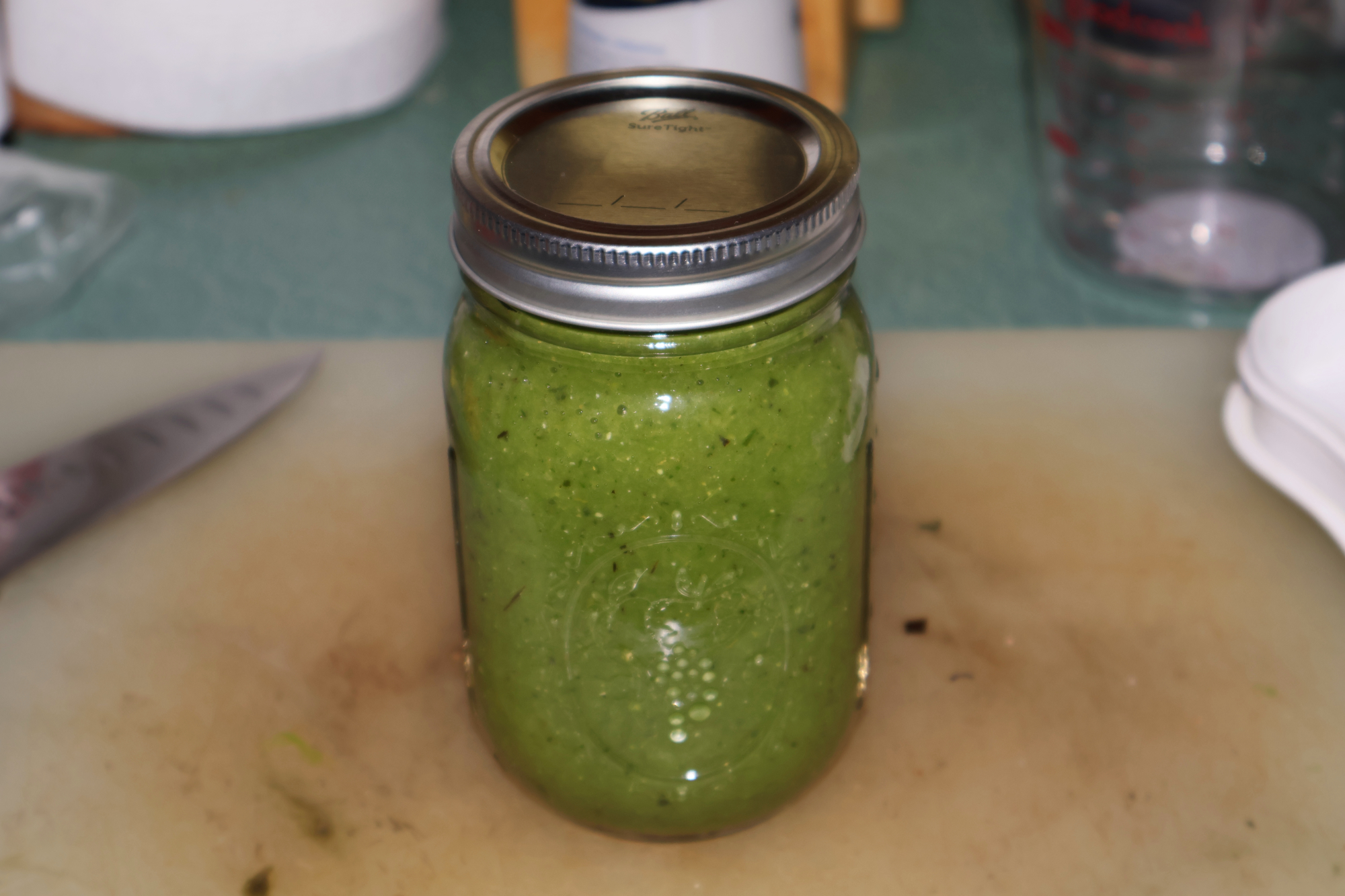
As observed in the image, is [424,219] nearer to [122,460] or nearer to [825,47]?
[825,47]

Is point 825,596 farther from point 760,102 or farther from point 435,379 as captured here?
point 435,379

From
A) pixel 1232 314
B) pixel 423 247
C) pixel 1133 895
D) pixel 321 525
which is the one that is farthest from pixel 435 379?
pixel 1232 314

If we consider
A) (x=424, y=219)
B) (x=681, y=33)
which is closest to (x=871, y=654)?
(x=681, y=33)

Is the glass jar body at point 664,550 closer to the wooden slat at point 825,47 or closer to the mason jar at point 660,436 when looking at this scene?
the mason jar at point 660,436

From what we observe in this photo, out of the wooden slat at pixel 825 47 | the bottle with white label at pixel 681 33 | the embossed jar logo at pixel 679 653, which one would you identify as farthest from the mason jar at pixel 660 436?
the wooden slat at pixel 825 47

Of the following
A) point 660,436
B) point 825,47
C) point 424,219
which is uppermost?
point 660,436

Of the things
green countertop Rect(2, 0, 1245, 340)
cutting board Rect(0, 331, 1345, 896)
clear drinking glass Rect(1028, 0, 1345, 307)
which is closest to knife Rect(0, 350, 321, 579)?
cutting board Rect(0, 331, 1345, 896)

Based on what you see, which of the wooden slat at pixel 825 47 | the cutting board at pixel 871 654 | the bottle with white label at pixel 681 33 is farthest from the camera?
the wooden slat at pixel 825 47
